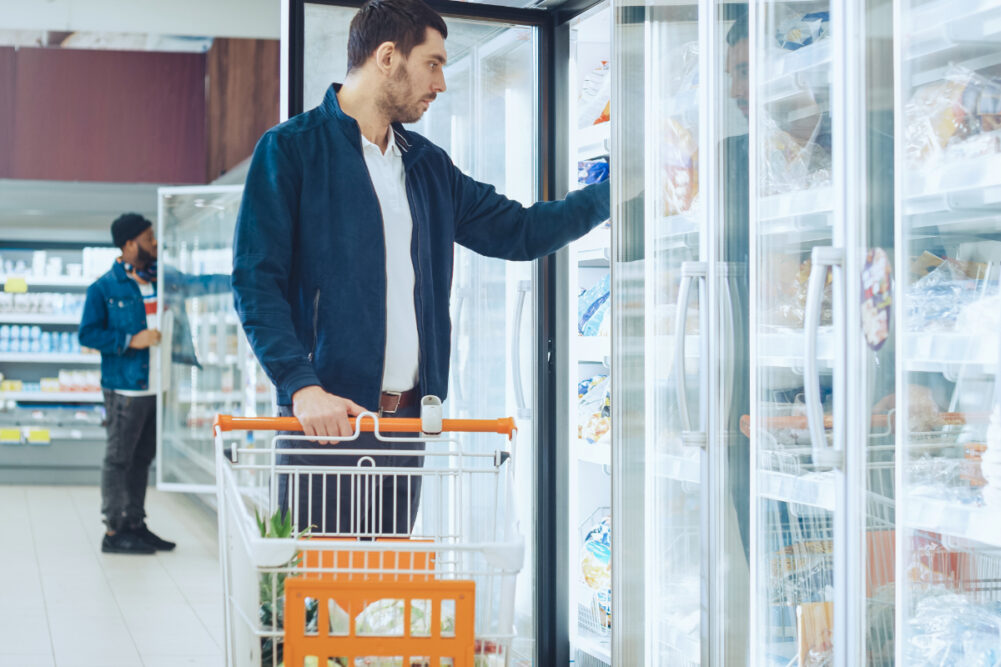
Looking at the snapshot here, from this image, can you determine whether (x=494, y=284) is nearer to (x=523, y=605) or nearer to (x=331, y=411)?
(x=523, y=605)

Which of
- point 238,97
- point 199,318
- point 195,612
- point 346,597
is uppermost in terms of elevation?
point 238,97

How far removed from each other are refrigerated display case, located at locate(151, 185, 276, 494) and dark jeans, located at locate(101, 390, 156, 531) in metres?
0.67

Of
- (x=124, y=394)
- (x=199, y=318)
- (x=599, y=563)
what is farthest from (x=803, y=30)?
(x=199, y=318)

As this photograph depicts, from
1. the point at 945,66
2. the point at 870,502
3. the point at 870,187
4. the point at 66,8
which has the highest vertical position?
the point at 66,8

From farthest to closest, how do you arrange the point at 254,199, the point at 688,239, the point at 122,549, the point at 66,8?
1. the point at 66,8
2. the point at 122,549
3. the point at 688,239
4. the point at 254,199

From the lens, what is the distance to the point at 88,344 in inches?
236

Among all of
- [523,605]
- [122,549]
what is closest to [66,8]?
[122,549]

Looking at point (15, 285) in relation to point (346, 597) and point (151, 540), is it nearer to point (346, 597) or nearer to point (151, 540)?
point (151, 540)

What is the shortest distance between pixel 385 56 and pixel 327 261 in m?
0.44

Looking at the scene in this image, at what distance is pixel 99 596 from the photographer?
480 centimetres

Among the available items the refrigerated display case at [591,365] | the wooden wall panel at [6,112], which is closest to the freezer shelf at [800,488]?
the refrigerated display case at [591,365]

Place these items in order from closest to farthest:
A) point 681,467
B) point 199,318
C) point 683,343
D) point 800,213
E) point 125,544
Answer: point 800,213 → point 683,343 → point 681,467 → point 125,544 → point 199,318

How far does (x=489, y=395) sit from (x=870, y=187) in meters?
1.81

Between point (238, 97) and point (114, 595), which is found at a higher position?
point (238, 97)
